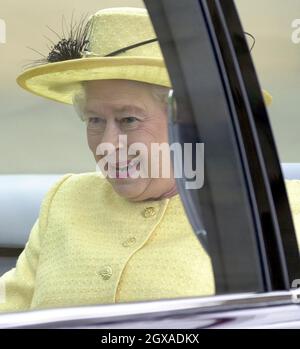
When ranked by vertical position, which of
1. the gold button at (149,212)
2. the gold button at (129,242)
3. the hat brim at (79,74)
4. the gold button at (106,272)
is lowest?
the gold button at (106,272)

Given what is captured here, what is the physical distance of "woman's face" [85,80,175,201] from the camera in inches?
63.4

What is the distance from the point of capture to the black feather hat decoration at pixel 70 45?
1.86 metres

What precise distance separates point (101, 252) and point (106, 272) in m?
0.07

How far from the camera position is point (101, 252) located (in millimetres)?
1636

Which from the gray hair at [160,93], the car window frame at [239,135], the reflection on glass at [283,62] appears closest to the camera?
the car window frame at [239,135]

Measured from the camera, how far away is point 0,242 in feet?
8.13

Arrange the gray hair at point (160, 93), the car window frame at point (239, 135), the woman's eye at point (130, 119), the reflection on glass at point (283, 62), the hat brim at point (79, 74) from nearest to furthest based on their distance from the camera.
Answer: the car window frame at point (239, 135) < the gray hair at point (160, 93) < the hat brim at point (79, 74) < the woman's eye at point (130, 119) < the reflection on glass at point (283, 62)

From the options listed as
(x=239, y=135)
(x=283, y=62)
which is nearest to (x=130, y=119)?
(x=239, y=135)

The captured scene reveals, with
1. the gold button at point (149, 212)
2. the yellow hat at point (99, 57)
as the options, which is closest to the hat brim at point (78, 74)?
the yellow hat at point (99, 57)

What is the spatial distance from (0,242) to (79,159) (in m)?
0.56

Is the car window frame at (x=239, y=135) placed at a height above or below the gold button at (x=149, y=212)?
below

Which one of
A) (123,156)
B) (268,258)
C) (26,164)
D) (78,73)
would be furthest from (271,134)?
(26,164)

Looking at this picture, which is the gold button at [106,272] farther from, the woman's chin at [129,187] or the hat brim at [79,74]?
the hat brim at [79,74]
